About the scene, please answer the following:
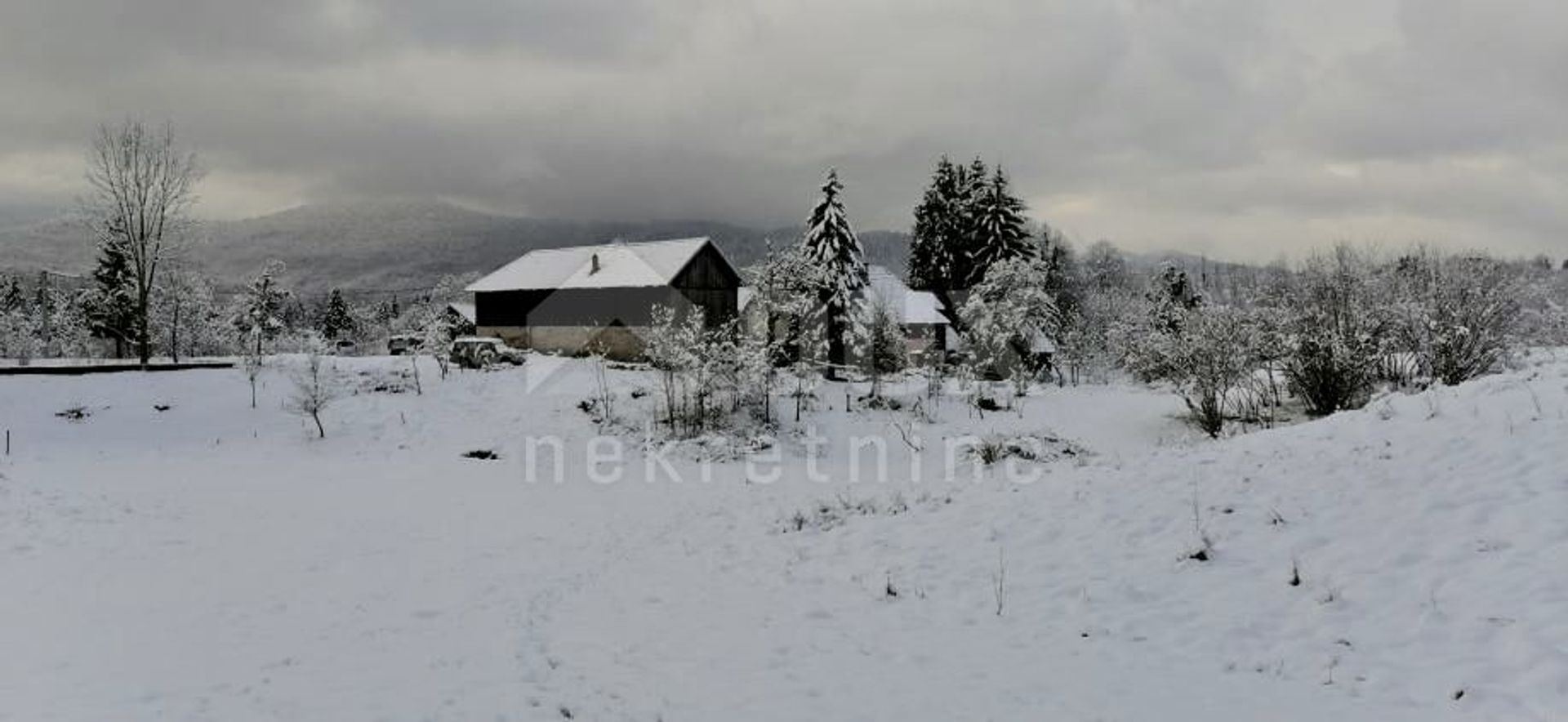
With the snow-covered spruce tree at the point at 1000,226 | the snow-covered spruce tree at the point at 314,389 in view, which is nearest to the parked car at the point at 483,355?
the snow-covered spruce tree at the point at 314,389

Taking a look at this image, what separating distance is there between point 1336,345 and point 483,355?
35477 millimetres

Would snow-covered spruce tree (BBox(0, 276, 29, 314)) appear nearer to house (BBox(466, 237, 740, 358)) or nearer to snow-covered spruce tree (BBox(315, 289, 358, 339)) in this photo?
snow-covered spruce tree (BBox(315, 289, 358, 339))

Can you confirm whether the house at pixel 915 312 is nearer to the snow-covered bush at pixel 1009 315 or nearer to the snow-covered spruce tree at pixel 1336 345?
the snow-covered bush at pixel 1009 315

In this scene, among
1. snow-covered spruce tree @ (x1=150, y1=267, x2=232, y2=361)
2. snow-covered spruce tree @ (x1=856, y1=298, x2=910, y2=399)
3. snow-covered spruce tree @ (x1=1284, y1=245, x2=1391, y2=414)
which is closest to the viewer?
snow-covered spruce tree @ (x1=1284, y1=245, x2=1391, y2=414)

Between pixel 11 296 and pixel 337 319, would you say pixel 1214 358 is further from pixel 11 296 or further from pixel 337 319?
pixel 11 296

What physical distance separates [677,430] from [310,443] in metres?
12.7

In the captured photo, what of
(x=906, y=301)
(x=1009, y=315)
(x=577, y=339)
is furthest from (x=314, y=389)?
(x=906, y=301)

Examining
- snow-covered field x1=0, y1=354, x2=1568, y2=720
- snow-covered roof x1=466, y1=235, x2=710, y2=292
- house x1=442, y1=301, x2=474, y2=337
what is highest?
snow-covered roof x1=466, y1=235, x2=710, y2=292

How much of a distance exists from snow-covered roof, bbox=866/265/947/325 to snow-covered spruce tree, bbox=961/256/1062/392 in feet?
20.1

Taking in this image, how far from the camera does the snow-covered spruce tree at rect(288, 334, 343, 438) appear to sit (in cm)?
2938

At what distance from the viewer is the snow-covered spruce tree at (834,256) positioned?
41812 millimetres

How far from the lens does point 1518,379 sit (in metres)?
13.5

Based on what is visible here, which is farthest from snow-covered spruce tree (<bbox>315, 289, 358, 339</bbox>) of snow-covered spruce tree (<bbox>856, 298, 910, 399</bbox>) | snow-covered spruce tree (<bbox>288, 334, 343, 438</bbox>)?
snow-covered spruce tree (<bbox>856, 298, 910, 399</bbox>)

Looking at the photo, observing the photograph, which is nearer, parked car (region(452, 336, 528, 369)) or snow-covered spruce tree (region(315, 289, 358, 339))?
parked car (region(452, 336, 528, 369))
